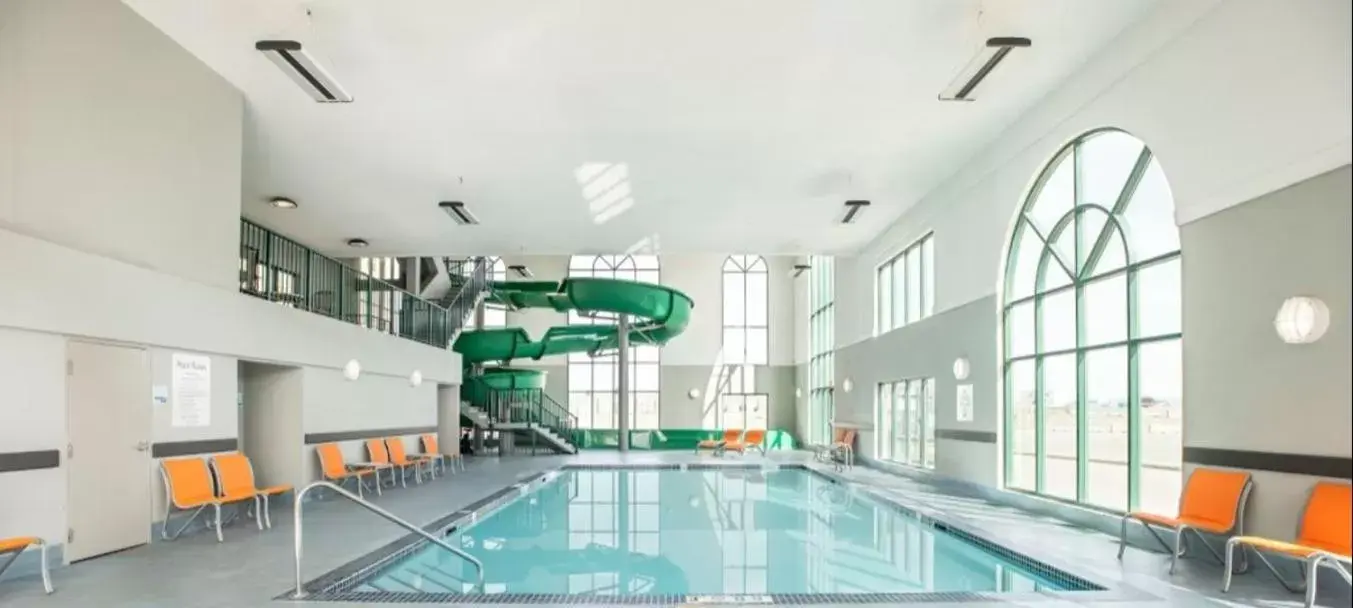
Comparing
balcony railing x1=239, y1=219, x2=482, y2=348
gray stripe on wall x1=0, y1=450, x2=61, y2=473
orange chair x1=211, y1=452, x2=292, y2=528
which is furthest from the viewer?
balcony railing x1=239, y1=219, x2=482, y2=348

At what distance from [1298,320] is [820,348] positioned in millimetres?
20137

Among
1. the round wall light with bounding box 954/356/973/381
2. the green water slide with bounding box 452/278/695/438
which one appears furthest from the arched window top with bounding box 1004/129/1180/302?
the green water slide with bounding box 452/278/695/438

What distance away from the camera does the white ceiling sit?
6.52 m

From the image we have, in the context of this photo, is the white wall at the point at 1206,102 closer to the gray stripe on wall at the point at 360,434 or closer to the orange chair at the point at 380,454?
the gray stripe on wall at the point at 360,434

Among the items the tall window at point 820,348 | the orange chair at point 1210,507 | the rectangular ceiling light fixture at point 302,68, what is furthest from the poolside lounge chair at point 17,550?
the tall window at point 820,348

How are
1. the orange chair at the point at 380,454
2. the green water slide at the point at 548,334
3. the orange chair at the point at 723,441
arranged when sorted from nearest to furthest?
the orange chair at the point at 380,454
the green water slide at the point at 548,334
the orange chair at the point at 723,441

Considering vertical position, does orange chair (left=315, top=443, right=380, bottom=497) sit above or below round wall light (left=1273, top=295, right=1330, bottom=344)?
below

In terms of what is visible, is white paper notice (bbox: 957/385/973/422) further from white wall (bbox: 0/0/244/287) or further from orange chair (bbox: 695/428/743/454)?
orange chair (bbox: 695/428/743/454)

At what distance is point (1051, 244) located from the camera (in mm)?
9023

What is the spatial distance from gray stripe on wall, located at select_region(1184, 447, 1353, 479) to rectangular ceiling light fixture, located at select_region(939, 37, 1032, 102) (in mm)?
2928

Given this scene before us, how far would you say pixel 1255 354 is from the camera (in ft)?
17.8

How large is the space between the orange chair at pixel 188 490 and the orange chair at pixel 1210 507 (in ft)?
21.7

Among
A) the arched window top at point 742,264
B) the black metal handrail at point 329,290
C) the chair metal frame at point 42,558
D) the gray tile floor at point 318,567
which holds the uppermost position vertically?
the arched window top at point 742,264

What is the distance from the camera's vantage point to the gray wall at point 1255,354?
466 cm
